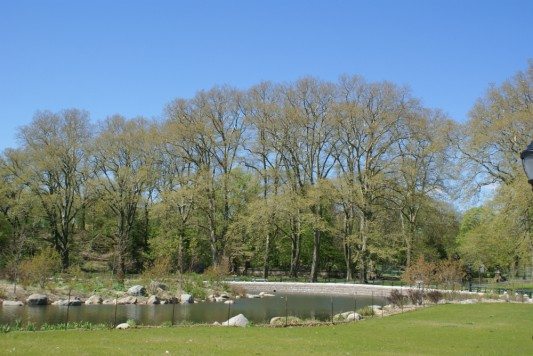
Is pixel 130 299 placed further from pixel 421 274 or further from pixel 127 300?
pixel 421 274

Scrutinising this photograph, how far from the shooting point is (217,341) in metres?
15.7

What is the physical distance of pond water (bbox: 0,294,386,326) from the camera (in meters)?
25.8

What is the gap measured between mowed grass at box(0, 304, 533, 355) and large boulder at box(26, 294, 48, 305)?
52.3 feet

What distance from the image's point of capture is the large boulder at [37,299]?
31984 millimetres

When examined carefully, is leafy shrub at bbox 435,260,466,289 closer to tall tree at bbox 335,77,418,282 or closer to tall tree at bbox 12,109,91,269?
tall tree at bbox 335,77,418,282

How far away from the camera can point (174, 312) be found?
2978 centimetres

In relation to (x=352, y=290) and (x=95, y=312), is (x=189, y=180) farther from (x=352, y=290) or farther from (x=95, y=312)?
(x=95, y=312)

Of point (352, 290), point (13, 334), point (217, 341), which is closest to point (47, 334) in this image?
point (13, 334)

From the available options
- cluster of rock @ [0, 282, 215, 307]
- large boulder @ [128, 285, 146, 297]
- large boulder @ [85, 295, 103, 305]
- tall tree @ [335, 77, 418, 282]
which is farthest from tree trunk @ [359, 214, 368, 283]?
large boulder @ [85, 295, 103, 305]

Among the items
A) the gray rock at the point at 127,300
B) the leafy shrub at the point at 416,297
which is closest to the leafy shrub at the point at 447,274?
the leafy shrub at the point at 416,297

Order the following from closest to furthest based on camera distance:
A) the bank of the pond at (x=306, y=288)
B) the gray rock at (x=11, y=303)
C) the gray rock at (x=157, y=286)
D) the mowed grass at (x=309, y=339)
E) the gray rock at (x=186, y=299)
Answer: the mowed grass at (x=309, y=339) → the gray rock at (x=11, y=303) → the gray rock at (x=186, y=299) → the gray rock at (x=157, y=286) → the bank of the pond at (x=306, y=288)

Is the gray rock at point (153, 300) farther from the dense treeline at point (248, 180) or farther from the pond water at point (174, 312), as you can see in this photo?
the dense treeline at point (248, 180)

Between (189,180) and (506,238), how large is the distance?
102 ft

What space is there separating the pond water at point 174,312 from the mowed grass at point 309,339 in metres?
6.66
